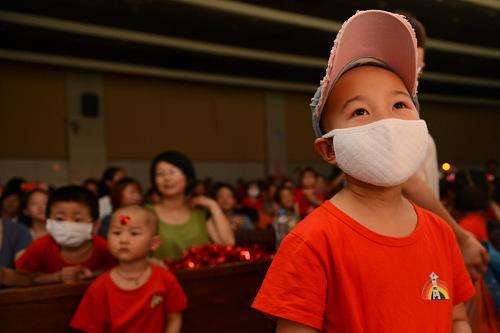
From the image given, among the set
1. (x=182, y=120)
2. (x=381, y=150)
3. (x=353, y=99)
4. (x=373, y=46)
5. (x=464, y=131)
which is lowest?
(x=381, y=150)

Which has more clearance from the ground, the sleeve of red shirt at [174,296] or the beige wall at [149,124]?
the beige wall at [149,124]

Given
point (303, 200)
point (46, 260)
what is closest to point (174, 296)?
point (46, 260)

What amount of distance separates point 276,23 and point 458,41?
13.6 feet

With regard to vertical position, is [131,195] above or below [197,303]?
above

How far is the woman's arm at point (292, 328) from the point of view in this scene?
0.94 metres

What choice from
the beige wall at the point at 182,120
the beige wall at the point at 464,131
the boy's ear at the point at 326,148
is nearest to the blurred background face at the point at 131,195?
the boy's ear at the point at 326,148

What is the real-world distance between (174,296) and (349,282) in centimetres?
129

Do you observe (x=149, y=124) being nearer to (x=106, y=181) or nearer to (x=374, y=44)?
(x=106, y=181)

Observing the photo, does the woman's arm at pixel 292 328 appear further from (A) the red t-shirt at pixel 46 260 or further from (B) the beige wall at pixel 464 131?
(B) the beige wall at pixel 464 131

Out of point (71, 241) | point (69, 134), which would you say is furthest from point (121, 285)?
point (69, 134)

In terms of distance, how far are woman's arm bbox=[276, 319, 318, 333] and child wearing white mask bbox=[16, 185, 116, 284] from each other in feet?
5.12

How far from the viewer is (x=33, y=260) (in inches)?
93.6

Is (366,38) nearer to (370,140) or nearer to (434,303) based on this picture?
(370,140)

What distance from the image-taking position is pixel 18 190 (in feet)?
17.0
